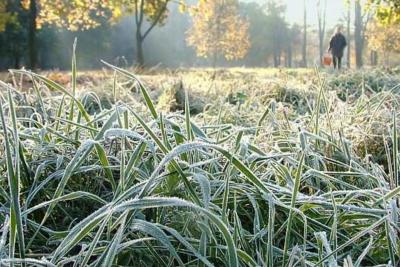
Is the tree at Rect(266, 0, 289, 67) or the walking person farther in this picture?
the tree at Rect(266, 0, 289, 67)

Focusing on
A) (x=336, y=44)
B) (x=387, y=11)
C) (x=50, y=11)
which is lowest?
(x=336, y=44)

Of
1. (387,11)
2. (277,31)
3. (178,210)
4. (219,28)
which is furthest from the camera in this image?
(277,31)

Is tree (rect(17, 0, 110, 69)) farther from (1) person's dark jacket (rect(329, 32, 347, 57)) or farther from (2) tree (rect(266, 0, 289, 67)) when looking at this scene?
(2) tree (rect(266, 0, 289, 67))

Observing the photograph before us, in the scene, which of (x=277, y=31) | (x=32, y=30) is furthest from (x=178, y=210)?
(x=277, y=31)

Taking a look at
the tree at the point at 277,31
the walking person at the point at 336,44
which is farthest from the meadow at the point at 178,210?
the tree at the point at 277,31

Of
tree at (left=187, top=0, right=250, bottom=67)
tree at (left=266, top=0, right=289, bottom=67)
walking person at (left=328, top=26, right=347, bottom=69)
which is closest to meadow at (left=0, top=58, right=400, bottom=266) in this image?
walking person at (left=328, top=26, right=347, bottom=69)

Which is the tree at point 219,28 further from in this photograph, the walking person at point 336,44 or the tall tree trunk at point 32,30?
the tall tree trunk at point 32,30

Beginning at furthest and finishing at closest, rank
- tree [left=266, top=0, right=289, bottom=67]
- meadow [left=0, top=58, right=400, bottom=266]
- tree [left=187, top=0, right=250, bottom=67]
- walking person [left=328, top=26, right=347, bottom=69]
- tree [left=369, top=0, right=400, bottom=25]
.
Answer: tree [left=266, top=0, right=289, bottom=67] → tree [left=187, top=0, right=250, bottom=67] → walking person [left=328, top=26, right=347, bottom=69] → tree [left=369, top=0, right=400, bottom=25] → meadow [left=0, top=58, right=400, bottom=266]

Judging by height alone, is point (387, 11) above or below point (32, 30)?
below

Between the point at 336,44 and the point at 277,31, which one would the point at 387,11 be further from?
the point at 277,31

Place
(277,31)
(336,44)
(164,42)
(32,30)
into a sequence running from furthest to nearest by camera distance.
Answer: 1. (277,31)
2. (164,42)
3. (32,30)
4. (336,44)

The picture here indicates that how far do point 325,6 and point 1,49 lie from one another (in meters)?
23.1

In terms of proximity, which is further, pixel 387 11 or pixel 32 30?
pixel 32 30

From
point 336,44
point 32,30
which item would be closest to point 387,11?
point 336,44
